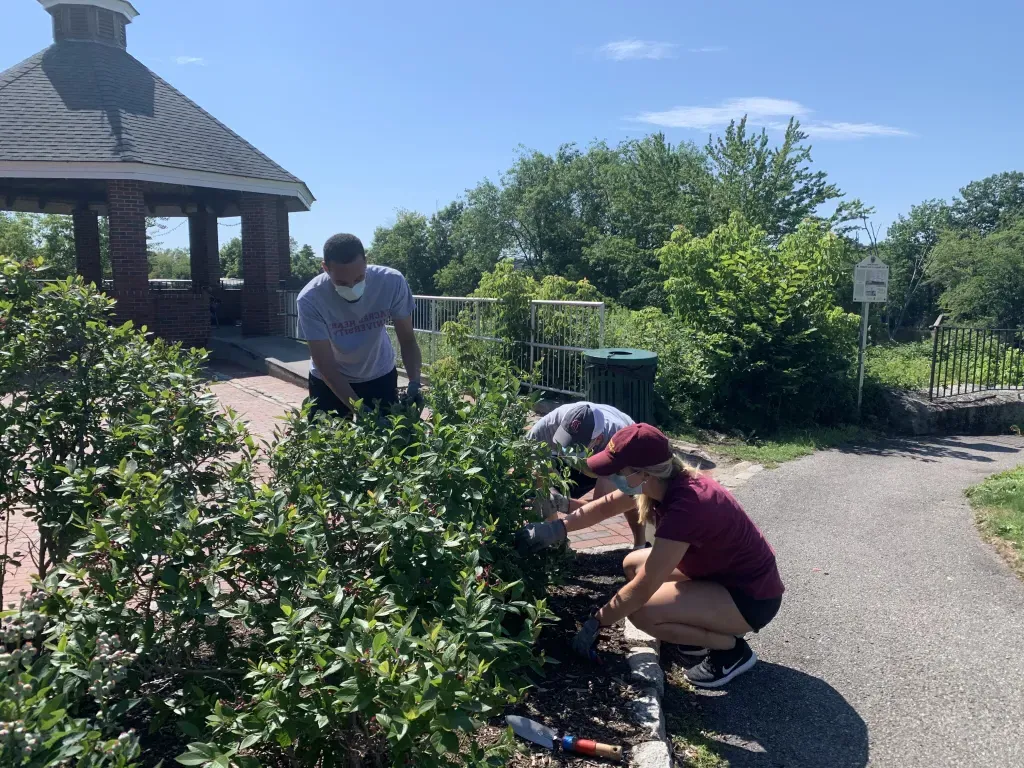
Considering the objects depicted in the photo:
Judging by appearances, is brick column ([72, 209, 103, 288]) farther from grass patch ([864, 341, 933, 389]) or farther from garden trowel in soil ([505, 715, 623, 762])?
garden trowel in soil ([505, 715, 623, 762])

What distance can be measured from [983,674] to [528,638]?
263cm

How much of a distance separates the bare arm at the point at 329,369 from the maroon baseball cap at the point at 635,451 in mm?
1432

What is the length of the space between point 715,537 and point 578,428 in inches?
41.9

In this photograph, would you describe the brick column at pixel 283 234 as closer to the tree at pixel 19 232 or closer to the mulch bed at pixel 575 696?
the tree at pixel 19 232

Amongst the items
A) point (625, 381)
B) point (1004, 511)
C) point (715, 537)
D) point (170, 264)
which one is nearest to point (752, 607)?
point (715, 537)

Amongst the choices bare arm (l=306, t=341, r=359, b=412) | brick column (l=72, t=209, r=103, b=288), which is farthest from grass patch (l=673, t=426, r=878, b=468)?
brick column (l=72, t=209, r=103, b=288)

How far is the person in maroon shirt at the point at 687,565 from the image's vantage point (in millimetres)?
3359

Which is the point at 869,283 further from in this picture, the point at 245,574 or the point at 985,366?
the point at 245,574

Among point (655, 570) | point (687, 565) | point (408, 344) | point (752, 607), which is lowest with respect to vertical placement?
point (752, 607)

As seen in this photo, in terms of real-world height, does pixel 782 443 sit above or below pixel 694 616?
below

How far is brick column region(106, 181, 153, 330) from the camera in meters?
14.1

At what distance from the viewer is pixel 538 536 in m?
3.47

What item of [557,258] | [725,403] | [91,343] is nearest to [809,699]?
[91,343]

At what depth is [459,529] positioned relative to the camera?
2678 mm
